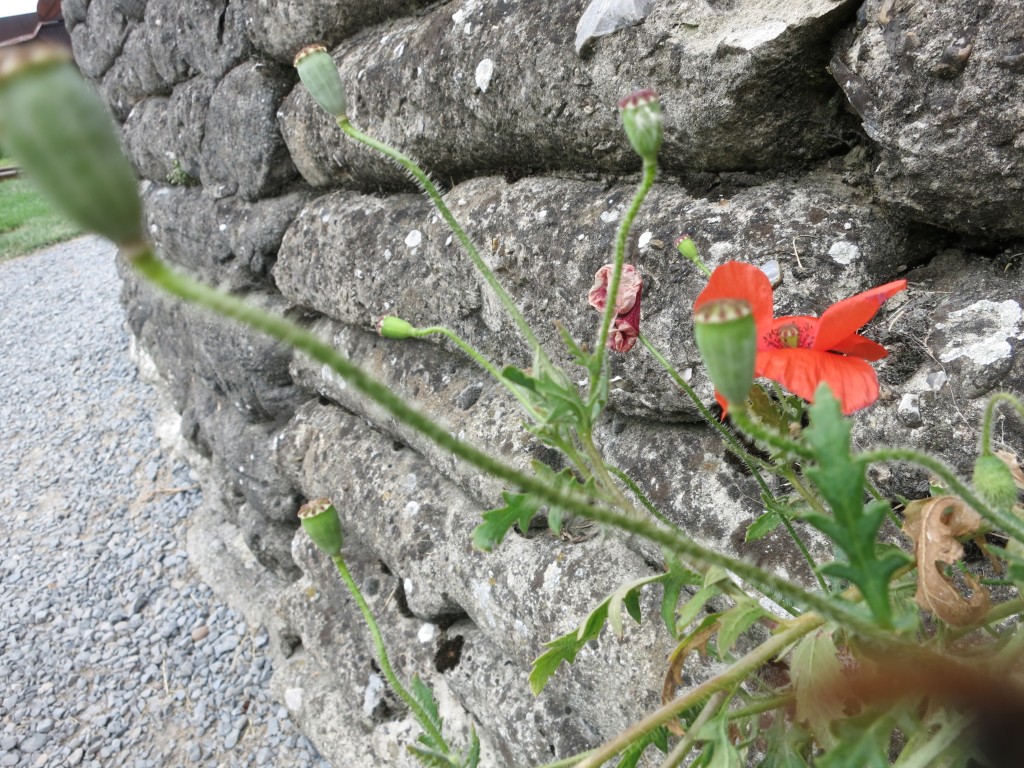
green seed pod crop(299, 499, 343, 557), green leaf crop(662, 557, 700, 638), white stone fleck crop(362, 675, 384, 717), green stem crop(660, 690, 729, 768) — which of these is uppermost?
green seed pod crop(299, 499, 343, 557)

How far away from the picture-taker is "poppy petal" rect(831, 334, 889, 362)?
0.75 meters

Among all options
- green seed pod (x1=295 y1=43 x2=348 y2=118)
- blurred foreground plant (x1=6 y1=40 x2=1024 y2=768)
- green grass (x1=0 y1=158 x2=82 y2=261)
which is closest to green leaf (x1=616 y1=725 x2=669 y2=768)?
blurred foreground plant (x1=6 y1=40 x2=1024 y2=768)

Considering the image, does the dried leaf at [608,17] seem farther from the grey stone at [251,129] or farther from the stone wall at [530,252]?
the grey stone at [251,129]

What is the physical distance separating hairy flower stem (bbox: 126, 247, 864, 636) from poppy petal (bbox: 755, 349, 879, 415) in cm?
20

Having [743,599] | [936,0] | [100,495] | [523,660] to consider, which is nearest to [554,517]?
[743,599]

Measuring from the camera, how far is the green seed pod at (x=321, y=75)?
39.0 inches

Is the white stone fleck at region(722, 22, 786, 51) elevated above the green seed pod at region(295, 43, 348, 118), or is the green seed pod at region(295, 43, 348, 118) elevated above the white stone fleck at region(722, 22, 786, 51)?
the green seed pod at region(295, 43, 348, 118)

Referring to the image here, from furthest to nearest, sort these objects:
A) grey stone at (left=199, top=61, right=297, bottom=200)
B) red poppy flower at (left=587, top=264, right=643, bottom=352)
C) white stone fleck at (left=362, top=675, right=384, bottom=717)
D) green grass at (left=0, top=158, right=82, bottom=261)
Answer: green grass at (left=0, top=158, right=82, bottom=261) < grey stone at (left=199, top=61, right=297, bottom=200) < white stone fleck at (left=362, top=675, right=384, bottom=717) < red poppy flower at (left=587, top=264, right=643, bottom=352)

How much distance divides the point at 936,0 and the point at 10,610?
14.1 ft

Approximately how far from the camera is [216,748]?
112 inches

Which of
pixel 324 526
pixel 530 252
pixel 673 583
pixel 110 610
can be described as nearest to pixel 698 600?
pixel 673 583

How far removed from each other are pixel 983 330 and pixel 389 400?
91 centimetres

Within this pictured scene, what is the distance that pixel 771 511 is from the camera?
36.0 inches

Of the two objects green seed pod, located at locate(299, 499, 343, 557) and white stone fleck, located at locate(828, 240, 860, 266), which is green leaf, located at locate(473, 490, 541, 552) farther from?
white stone fleck, located at locate(828, 240, 860, 266)
